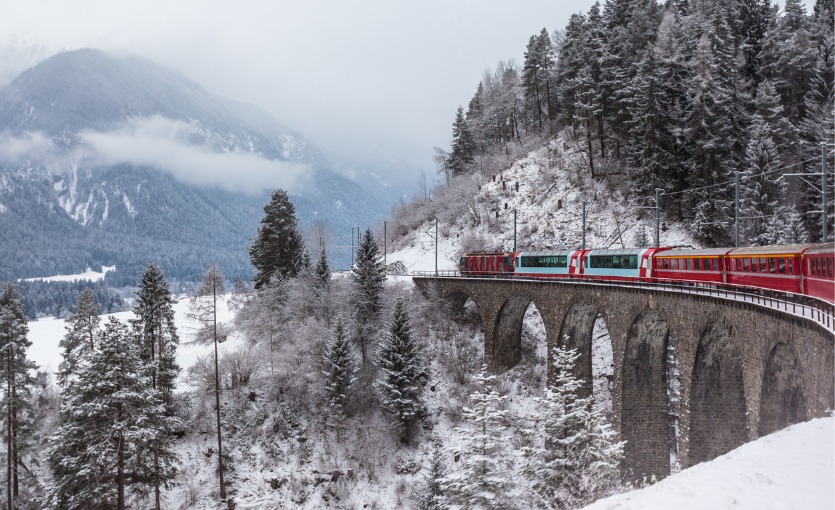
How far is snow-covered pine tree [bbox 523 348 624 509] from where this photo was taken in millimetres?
21203

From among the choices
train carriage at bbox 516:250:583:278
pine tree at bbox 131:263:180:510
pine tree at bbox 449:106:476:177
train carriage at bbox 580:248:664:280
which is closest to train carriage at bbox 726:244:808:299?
train carriage at bbox 580:248:664:280

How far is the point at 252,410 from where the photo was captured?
46.2 m

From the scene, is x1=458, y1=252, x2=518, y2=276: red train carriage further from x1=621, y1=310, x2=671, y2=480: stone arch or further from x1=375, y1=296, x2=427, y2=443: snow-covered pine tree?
x1=621, y1=310, x2=671, y2=480: stone arch

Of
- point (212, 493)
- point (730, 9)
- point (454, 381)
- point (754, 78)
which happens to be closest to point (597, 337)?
point (454, 381)

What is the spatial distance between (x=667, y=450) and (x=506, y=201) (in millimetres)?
44780

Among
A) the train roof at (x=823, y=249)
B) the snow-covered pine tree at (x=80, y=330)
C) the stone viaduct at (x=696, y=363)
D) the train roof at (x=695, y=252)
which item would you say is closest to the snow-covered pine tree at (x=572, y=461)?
the stone viaduct at (x=696, y=363)

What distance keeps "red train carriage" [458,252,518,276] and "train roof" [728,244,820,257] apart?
2589cm

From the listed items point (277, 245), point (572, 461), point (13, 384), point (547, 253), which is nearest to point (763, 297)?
point (572, 461)

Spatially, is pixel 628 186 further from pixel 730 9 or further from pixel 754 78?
pixel 730 9

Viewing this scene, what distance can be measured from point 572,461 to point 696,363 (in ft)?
24.0

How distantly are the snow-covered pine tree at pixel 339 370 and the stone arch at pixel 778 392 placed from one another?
31110 mm

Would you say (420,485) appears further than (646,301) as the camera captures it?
Yes

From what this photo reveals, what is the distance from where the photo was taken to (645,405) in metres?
32.3

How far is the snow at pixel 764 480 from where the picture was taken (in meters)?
10.4
